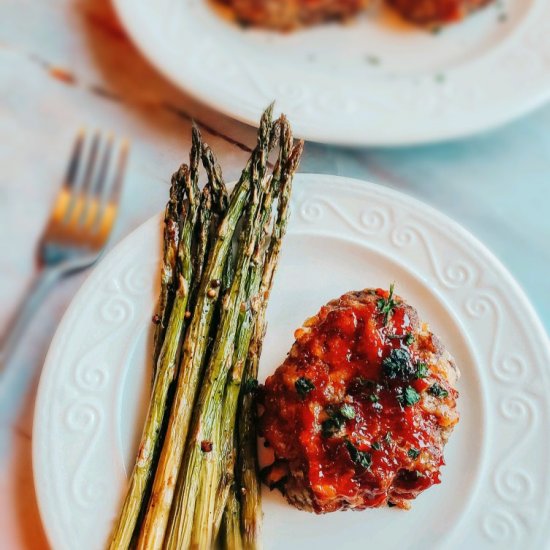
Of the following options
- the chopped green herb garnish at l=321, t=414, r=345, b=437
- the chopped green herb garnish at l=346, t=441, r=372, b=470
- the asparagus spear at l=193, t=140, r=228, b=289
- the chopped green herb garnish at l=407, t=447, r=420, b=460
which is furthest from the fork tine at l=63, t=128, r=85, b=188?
the chopped green herb garnish at l=407, t=447, r=420, b=460

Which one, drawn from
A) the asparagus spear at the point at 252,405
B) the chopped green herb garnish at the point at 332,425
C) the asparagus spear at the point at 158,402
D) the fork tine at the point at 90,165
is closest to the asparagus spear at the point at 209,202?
the asparagus spear at the point at 158,402

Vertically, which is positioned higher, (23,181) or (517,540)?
(23,181)

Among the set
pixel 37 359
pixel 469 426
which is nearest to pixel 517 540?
pixel 469 426

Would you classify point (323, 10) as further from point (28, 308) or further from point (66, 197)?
point (28, 308)

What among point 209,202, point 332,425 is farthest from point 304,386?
point 209,202

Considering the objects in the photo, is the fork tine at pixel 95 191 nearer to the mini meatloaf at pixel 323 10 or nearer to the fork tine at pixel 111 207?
the fork tine at pixel 111 207

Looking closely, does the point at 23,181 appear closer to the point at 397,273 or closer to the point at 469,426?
the point at 397,273
